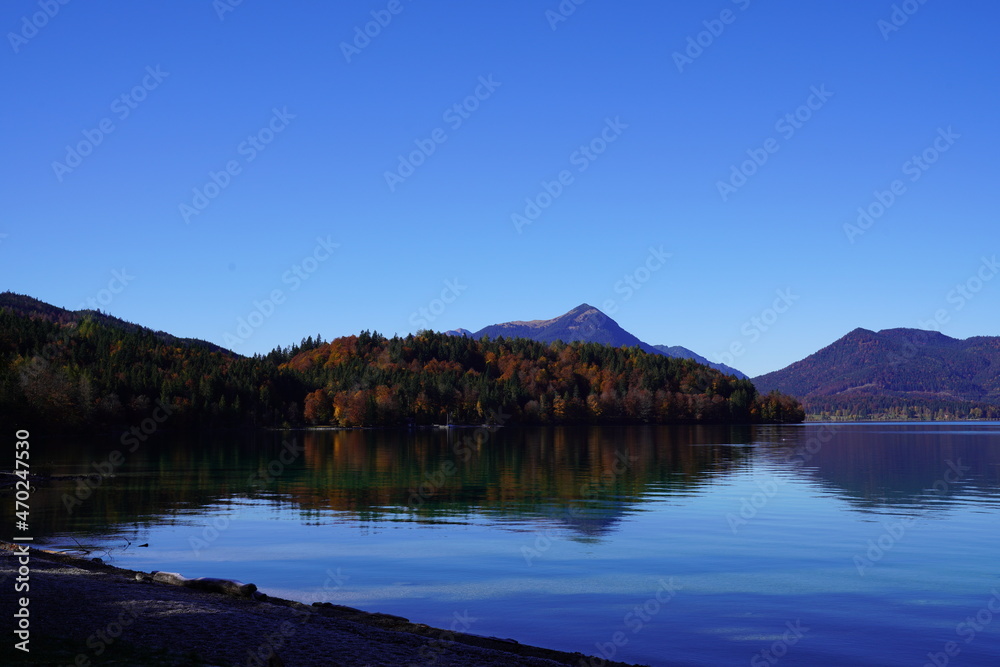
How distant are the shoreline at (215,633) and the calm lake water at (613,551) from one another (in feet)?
8.71

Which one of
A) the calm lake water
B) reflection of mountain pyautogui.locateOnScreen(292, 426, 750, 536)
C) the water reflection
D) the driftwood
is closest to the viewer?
the calm lake water

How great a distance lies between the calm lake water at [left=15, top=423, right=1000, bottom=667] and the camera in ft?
83.0

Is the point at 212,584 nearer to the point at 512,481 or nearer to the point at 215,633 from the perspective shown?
the point at 215,633

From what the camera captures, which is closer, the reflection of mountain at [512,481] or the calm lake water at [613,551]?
the calm lake water at [613,551]

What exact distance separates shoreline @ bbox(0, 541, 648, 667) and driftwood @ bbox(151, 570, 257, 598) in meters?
0.11

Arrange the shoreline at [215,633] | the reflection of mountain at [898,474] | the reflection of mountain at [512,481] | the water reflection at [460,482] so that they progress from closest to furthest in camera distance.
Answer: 1. the shoreline at [215,633]
2. the water reflection at [460,482]
3. the reflection of mountain at [512,481]
4. the reflection of mountain at [898,474]

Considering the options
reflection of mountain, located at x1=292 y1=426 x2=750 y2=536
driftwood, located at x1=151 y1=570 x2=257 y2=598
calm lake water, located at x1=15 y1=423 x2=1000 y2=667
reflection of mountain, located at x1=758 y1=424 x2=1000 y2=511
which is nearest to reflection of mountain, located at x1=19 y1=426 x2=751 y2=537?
reflection of mountain, located at x1=292 y1=426 x2=750 y2=536

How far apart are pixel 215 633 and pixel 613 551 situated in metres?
21.7

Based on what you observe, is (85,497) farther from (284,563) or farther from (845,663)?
(845,663)

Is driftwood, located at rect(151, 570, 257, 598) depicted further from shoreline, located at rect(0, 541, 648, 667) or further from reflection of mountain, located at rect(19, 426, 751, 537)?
reflection of mountain, located at rect(19, 426, 751, 537)

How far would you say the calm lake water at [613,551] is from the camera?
83.0 feet

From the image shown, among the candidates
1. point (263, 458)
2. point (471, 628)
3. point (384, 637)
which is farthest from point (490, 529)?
point (263, 458)

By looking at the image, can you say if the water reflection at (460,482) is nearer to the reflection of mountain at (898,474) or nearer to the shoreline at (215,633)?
the reflection of mountain at (898,474)

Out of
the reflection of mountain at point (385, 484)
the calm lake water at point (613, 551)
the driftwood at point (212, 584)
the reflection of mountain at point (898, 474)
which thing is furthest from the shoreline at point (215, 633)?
the reflection of mountain at point (898, 474)
